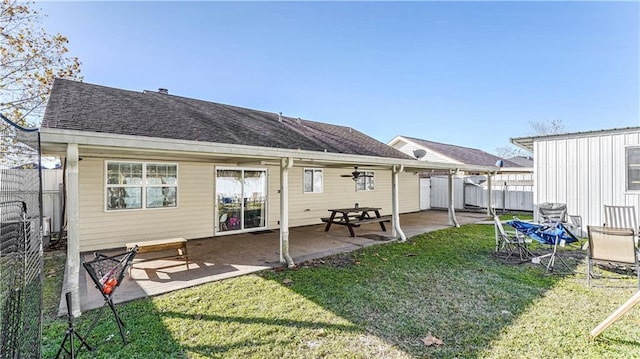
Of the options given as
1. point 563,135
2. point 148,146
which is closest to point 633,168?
point 563,135

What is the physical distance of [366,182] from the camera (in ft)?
43.3

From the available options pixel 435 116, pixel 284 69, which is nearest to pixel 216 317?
pixel 284 69

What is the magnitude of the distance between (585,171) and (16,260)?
11.6 meters

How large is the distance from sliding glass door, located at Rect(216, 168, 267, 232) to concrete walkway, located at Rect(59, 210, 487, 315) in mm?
464

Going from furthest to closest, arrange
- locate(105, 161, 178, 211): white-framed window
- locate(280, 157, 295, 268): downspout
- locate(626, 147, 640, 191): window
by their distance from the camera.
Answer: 1. locate(626, 147, 640, 191): window
2. locate(105, 161, 178, 211): white-framed window
3. locate(280, 157, 295, 268): downspout

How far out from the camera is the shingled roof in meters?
5.80

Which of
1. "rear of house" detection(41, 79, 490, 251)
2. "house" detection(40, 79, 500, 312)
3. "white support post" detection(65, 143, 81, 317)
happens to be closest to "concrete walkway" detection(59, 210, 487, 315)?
"white support post" detection(65, 143, 81, 317)

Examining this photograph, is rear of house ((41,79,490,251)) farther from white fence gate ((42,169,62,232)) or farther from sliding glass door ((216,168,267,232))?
white fence gate ((42,169,62,232))

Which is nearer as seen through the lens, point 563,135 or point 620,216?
point 620,216

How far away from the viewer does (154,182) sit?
778cm

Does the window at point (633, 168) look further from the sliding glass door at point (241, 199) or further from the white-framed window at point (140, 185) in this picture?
the white-framed window at point (140, 185)

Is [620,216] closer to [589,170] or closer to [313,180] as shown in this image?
[589,170]

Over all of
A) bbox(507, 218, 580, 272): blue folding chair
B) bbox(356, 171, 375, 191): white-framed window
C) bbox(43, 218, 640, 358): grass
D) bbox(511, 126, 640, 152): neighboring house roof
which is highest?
bbox(511, 126, 640, 152): neighboring house roof

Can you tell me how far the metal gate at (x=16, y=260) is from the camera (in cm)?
246
